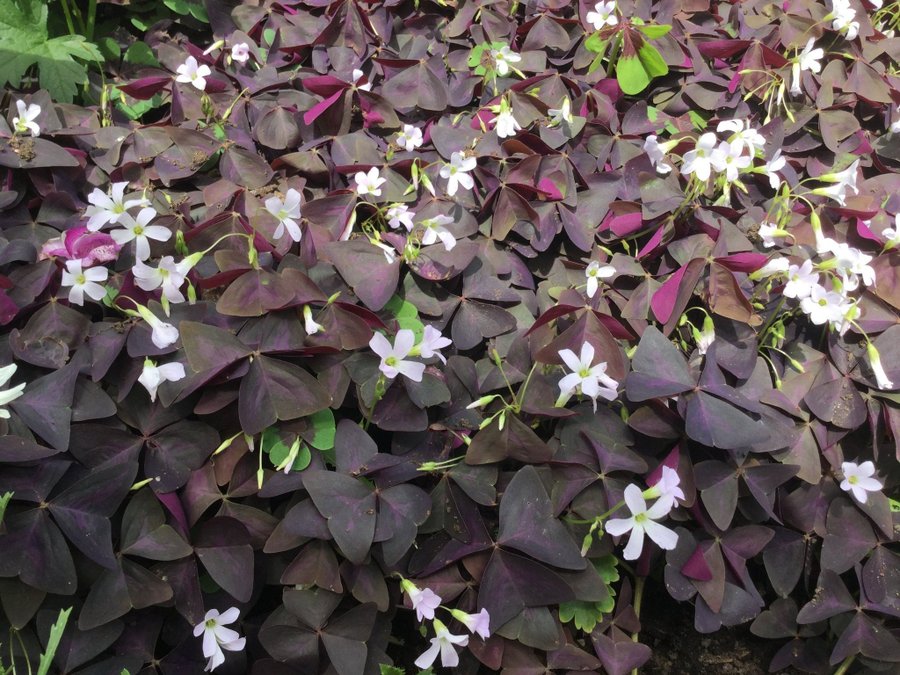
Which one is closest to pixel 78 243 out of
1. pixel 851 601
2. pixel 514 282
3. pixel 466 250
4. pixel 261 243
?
pixel 261 243

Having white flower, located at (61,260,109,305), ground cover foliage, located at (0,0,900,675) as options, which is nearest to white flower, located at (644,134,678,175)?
ground cover foliage, located at (0,0,900,675)

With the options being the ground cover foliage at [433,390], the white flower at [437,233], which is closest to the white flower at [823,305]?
the ground cover foliage at [433,390]

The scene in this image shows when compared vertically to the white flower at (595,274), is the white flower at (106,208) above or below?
above

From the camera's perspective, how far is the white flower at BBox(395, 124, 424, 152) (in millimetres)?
1685

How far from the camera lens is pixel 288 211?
4.41ft

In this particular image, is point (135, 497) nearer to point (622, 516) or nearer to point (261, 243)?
point (261, 243)

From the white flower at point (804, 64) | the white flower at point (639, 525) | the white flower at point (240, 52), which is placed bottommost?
the white flower at point (639, 525)

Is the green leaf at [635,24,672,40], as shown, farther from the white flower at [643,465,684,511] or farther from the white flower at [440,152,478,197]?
the white flower at [643,465,684,511]

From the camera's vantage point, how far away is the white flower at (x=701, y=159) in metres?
1.45

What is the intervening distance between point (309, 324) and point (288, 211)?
0.77 feet

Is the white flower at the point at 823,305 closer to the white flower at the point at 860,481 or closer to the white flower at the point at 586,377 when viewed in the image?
the white flower at the point at 860,481

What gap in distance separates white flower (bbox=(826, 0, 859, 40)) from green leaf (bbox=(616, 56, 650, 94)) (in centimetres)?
55

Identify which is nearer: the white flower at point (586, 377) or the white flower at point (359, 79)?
the white flower at point (586, 377)

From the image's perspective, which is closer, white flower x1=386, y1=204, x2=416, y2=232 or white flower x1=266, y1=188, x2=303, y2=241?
white flower x1=266, y1=188, x2=303, y2=241
